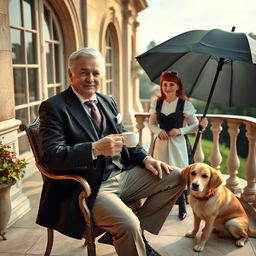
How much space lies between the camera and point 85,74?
79.0 inches

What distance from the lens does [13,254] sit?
2410mm

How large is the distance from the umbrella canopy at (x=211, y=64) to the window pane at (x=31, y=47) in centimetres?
201

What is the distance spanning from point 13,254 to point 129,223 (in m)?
1.21

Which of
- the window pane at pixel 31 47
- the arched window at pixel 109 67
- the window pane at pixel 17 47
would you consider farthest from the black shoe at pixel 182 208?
the arched window at pixel 109 67

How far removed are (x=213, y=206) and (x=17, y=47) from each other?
10.3 feet

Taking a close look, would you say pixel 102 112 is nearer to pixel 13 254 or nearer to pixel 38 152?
pixel 38 152

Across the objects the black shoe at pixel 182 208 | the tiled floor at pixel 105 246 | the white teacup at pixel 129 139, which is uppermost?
the white teacup at pixel 129 139

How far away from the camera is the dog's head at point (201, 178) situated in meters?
2.26

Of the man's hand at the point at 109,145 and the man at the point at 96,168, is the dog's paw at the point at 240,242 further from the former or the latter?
the man's hand at the point at 109,145

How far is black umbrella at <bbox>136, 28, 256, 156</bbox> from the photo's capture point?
2.22 metres

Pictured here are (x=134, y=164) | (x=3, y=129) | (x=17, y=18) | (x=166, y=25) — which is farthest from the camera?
(x=166, y=25)

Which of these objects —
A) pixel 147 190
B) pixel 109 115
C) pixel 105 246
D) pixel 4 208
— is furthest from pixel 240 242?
pixel 4 208

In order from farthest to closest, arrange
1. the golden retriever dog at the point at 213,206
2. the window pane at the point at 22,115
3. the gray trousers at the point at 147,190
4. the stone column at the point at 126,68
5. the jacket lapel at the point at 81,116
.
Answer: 1. the stone column at the point at 126,68
2. the window pane at the point at 22,115
3. the golden retriever dog at the point at 213,206
4. the gray trousers at the point at 147,190
5. the jacket lapel at the point at 81,116

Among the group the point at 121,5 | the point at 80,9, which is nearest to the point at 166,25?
the point at 121,5
